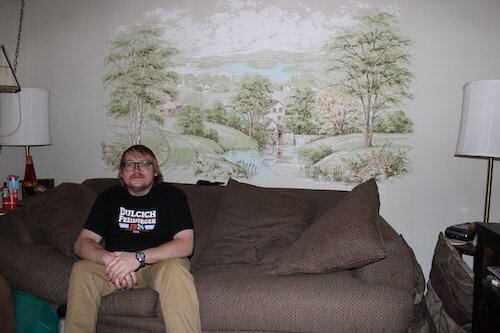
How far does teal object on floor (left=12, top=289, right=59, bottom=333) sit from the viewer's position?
1902 millimetres

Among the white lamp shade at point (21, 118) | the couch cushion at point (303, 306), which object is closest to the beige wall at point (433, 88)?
the white lamp shade at point (21, 118)

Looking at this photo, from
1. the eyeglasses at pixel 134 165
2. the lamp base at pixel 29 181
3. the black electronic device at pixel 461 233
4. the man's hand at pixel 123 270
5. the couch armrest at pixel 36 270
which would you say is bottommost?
the couch armrest at pixel 36 270

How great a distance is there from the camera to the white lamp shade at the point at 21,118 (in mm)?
2842

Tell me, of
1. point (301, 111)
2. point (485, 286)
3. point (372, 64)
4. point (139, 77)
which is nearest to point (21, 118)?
point (139, 77)

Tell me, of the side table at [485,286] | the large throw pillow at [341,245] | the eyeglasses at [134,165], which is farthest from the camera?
the eyeglasses at [134,165]

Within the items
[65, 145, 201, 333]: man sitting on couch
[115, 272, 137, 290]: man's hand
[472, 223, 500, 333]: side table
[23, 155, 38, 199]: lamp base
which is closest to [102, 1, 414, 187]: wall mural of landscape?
[23, 155, 38, 199]: lamp base

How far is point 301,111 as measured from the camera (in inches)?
113

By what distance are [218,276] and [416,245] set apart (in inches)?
64.8

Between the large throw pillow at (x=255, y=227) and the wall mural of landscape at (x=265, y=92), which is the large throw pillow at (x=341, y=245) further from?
the wall mural of landscape at (x=265, y=92)

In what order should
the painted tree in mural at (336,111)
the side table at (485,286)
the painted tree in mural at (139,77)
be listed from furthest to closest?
1. the painted tree in mural at (139,77)
2. the painted tree in mural at (336,111)
3. the side table at (485,286)

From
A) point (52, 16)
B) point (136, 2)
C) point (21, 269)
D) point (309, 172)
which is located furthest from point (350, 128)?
point (52, 16)

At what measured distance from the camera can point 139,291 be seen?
6.29ft

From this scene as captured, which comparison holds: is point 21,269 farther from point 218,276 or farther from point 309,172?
point 309,172

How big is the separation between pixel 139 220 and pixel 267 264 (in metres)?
0.75
